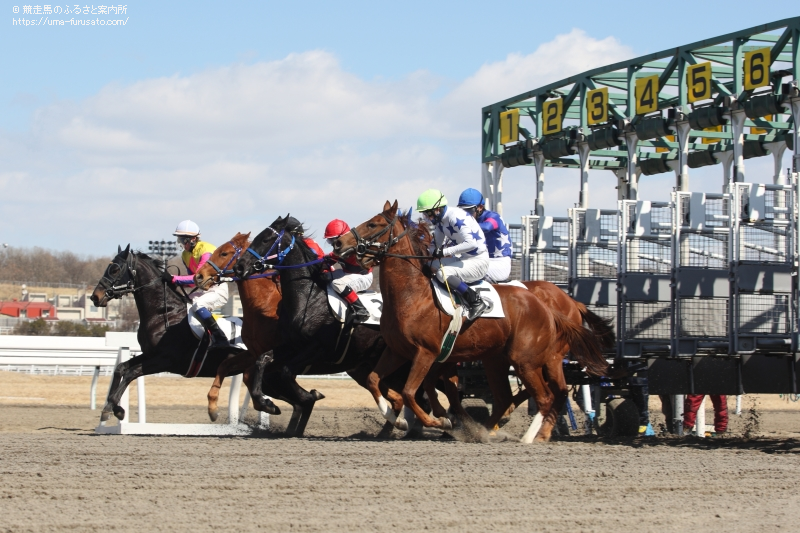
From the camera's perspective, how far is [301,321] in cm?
978

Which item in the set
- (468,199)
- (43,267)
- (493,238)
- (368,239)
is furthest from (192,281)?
(43,267)

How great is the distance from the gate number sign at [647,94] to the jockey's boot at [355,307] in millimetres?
5398

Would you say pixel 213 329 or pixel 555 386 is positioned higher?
pixel 213 329

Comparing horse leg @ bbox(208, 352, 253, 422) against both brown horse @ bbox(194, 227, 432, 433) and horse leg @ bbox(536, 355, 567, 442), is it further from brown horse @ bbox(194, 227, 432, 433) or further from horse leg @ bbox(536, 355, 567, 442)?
horse leg @ bbox(536, 355, 567, 442)

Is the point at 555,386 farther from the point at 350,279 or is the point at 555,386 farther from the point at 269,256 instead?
the point at 269,256

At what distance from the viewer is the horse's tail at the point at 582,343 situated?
31.7 feet

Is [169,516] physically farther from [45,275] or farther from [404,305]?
[45,275]

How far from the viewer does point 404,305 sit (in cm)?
866

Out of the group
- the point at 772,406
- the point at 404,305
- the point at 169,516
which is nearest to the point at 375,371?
the point at 404,305

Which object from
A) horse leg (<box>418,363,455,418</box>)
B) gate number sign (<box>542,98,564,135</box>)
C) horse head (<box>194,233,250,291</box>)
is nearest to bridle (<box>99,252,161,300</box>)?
horse head (<box>194,233,250,291</box>)

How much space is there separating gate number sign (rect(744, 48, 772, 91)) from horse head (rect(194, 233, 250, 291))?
550 centimetres

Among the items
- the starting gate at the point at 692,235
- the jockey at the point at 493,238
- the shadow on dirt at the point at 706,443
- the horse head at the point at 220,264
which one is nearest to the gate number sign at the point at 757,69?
the starting gate at the point at 692,235

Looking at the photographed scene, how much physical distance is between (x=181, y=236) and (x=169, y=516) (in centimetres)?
616

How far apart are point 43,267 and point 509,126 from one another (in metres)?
102
